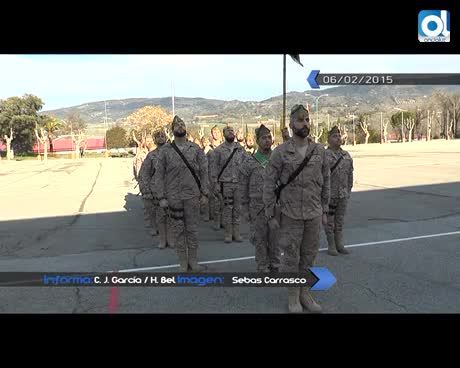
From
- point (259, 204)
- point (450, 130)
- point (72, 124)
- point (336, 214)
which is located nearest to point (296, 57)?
point (259, 204)

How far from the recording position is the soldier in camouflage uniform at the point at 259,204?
5.57 m

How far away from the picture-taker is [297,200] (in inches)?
174

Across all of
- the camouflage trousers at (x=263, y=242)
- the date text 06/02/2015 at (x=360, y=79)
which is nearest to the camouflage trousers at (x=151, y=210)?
the camouflage trousers at (x=263, y=242)

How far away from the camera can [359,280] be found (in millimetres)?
5500

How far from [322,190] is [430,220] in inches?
229

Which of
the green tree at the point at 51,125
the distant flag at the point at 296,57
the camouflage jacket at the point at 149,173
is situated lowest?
the camouflage jacket at the point at 149,173

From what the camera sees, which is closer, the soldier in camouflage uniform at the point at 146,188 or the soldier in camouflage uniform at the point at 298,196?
the soldier in camouflage uniform at the point at 298,196

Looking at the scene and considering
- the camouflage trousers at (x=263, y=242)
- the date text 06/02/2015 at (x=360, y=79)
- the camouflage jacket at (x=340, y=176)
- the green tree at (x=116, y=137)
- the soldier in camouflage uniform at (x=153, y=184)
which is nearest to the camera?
the date text 06/02/2015 at (x=360, y=79)

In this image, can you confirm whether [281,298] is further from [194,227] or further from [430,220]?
[430,220]

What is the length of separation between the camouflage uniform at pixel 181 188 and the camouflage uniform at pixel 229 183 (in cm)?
204

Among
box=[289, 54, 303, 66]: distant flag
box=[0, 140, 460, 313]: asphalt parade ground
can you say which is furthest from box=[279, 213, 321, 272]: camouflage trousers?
box=[289, 54, 303, 66]: distant flag

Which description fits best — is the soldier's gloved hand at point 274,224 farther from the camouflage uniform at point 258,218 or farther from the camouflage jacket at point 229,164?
the camouflage jacket at point 229,164

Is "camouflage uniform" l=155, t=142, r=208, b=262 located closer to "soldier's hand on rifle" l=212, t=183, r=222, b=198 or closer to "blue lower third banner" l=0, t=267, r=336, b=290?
"blue lower third banner" l=0, t=267, r=336, b=290

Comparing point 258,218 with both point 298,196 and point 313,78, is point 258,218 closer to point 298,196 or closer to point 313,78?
point 298,196
